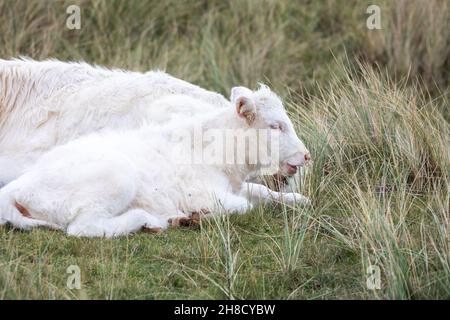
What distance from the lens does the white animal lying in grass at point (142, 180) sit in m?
7.45

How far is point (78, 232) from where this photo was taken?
735 cm

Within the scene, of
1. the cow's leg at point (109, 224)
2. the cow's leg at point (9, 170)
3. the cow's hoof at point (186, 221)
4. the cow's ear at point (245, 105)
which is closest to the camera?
the cow's leg at point (109, 224)

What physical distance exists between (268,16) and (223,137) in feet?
24.1

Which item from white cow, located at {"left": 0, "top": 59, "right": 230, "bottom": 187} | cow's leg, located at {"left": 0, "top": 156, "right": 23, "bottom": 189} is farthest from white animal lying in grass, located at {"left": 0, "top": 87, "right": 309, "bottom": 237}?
cow's leg, located at {"left": 0, "top": 156, "right": 23, "bottom": 189}

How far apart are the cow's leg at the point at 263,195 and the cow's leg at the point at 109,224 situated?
44.1 inches

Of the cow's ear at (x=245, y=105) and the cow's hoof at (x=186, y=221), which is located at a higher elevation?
the cow's ear at (x=245, y=105)

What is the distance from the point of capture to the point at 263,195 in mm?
8445

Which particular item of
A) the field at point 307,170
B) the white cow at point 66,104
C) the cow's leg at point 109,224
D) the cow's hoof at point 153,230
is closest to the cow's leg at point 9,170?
the white cow at point 66,104

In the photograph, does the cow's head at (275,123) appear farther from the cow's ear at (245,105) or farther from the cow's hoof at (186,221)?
the cow's hoof at (186,221)

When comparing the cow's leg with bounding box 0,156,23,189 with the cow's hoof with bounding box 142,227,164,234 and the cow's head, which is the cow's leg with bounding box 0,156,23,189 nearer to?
the cow's hoof with bounding box 142,227,164,234

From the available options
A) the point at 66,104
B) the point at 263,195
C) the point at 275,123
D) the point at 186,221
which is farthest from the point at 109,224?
the point at 66,104

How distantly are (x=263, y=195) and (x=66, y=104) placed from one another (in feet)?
7.37
